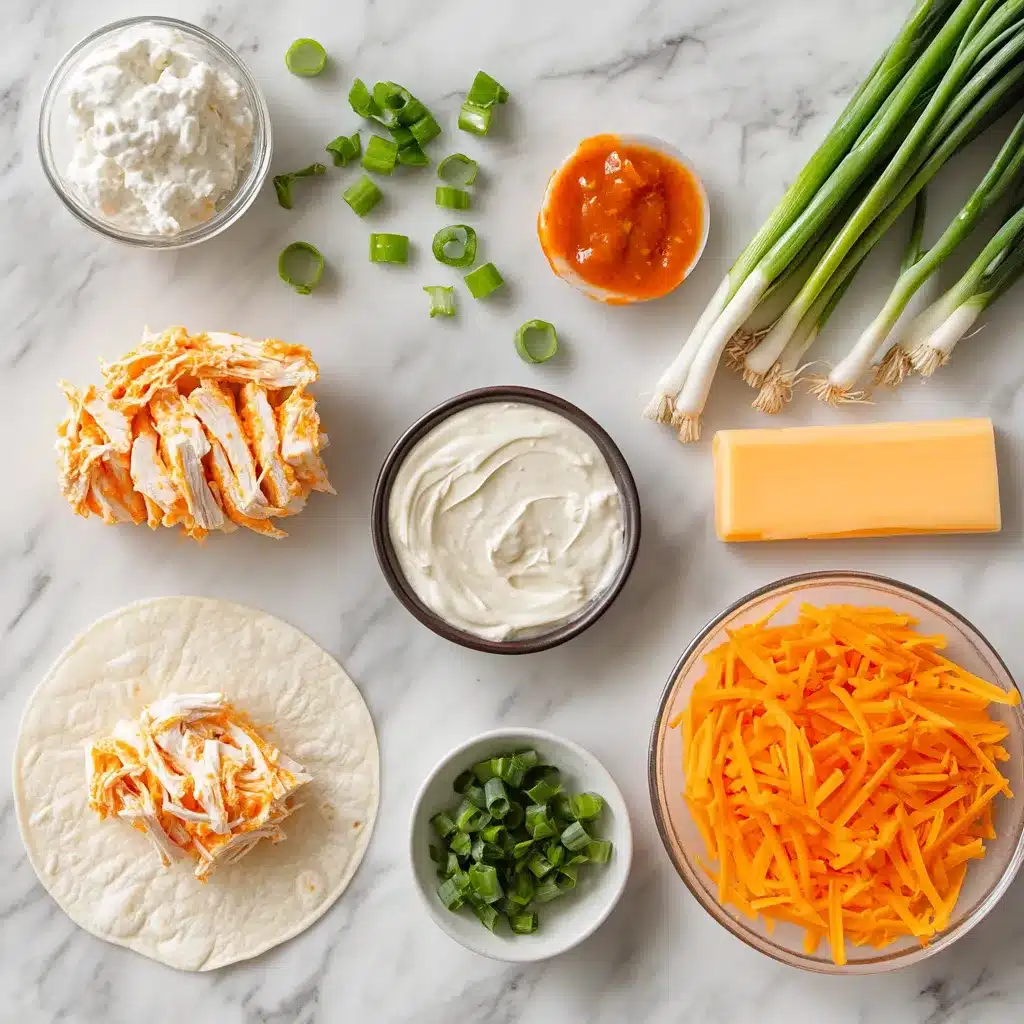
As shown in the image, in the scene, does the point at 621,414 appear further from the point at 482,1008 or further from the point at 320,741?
the point at 482,1008

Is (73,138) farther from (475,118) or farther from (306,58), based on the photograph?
(475,118)

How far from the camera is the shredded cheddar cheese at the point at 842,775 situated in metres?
2.26

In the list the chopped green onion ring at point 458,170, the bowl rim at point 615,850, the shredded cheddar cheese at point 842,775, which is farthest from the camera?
the chopped green onion ring at point 458,170

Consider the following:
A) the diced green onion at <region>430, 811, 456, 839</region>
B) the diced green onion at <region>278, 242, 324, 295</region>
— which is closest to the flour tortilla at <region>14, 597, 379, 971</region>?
the diced green onion at <region>430, 811, 456, 839</region>

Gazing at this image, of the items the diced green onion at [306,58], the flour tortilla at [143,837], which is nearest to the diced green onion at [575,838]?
the flour tortilla at [143,837]

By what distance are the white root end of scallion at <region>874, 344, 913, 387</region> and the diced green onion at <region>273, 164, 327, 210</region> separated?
154 centimetres

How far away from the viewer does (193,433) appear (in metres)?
2.42

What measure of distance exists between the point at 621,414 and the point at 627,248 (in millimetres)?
430

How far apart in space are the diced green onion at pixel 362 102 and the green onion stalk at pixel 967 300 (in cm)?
149

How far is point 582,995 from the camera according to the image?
2744 mm

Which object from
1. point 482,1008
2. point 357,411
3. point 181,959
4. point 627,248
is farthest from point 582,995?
point 627,248

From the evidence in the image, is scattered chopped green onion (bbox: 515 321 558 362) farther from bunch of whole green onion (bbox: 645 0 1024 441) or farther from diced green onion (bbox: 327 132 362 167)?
diced green onion (bbox: 327 132 362 167)

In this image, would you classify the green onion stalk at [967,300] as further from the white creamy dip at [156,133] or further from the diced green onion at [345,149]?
the white creamy dip at [156,133]

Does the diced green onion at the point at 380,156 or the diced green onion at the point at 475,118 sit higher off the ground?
the diced green onion at the point at 475,118
